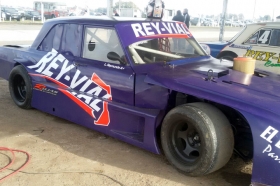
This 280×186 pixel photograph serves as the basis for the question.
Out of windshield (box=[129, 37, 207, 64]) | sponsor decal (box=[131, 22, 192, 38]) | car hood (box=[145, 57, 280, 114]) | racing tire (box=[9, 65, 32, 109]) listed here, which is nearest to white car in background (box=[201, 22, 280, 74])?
sponsor decal (box=[131, 22, 192, 38])

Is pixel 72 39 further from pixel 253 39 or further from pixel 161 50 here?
pixel 253 39

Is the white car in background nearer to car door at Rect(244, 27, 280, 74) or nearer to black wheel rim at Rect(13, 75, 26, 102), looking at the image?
car door at Rect(244, 27, 280, 74)

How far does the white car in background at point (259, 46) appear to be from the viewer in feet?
24.1

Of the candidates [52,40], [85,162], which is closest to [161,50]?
[85,162]

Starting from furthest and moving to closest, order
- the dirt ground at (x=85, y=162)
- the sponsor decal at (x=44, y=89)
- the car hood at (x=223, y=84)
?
1. the sponsor decal at (x=44, y=89)
2. the dirt ground at (x=85, y=162)
3. the car hood at (x=223, y=84)

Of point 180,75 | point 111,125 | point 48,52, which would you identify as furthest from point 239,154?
point 48,52

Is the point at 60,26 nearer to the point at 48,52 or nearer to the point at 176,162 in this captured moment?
the point at 48,52

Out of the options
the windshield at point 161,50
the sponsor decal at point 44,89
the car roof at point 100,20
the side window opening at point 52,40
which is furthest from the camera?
the side window opening at point 52,40

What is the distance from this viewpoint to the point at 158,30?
4359 millimetres

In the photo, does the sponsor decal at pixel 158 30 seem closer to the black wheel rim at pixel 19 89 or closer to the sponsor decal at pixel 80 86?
the sponsor decal at pixel 80 86

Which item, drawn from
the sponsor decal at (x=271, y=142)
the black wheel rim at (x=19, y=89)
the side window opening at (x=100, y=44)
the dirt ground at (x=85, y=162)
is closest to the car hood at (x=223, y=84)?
the sponsor decal at (x=271, y=142)

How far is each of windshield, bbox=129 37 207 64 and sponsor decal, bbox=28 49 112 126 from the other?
56 cm

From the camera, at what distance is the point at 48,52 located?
16.4 feet

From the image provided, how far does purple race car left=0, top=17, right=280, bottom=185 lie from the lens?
119 inches
